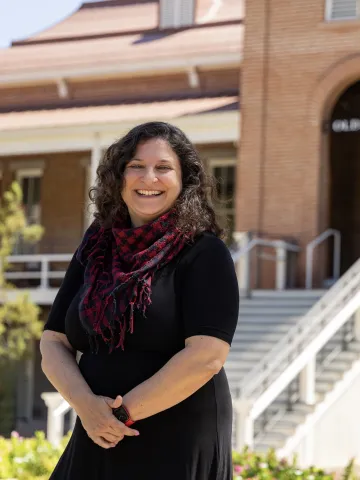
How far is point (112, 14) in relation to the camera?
24.5 m

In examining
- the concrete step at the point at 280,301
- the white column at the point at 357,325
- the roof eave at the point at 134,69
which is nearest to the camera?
the white column at the point at 357,325

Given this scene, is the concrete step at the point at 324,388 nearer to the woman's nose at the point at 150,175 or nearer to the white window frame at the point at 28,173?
the woman's nose at the point at 150,175

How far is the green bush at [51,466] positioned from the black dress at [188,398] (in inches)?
148

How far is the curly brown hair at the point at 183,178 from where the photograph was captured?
11.9 feet

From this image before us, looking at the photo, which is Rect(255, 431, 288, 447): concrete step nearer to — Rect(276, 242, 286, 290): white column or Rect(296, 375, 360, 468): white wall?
Rect(296, 375, 360, 468): white wall

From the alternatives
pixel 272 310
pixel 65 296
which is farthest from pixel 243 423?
pixel 65 296


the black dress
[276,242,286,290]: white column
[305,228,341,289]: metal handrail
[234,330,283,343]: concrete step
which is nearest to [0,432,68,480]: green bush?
the black dress

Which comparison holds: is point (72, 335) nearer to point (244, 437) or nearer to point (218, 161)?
point (244, 437)

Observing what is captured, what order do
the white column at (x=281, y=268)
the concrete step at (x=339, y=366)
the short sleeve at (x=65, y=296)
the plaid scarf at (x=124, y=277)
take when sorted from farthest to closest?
1. the white column at (x=281, y=268)
2. the concrete step at (x=339, y=366)
3. the short sleeve at (x=65, y=296)
4. the plaid scarf at (x=124, y=277)

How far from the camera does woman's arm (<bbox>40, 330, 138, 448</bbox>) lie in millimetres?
3375

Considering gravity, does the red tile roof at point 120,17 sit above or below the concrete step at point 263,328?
above

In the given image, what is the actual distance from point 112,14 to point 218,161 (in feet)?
20.2

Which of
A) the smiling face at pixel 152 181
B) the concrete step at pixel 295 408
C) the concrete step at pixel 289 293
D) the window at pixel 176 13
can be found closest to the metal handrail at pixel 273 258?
the concrete step at pixel 289 293

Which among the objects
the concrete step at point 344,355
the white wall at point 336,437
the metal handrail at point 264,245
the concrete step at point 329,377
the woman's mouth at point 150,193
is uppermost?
the woman's mouth at point 150,193
